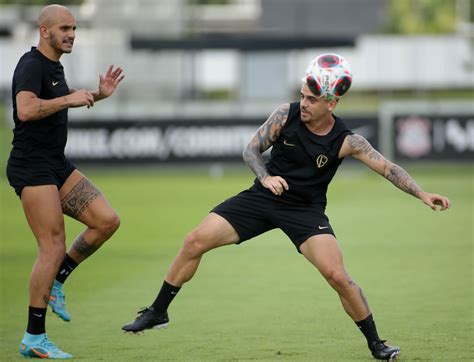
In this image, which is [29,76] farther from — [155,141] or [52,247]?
[155,141]

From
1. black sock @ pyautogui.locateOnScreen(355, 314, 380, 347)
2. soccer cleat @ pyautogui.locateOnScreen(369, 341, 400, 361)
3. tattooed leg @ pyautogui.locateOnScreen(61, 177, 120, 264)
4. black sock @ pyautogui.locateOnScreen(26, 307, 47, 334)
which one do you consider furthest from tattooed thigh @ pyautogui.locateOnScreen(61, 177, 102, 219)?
soccer cleat @ pyautogui.locateOnScreen(369, 341, 400, 361)

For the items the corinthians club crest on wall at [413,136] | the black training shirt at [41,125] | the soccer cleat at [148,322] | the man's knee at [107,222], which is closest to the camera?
the black training shirt at [41,125]

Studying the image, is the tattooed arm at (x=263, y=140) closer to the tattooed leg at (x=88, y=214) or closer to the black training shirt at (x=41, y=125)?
the tattooed leg at (x=88, y=214)

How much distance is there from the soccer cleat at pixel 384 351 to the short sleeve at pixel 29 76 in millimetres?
3402

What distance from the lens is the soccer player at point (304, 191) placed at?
876 cm

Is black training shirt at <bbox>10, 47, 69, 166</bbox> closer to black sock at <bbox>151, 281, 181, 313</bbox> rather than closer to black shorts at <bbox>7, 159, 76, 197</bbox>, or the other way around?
black shorts at <bbox>7, 159, 76, 197</bbox>

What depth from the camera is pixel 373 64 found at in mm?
48875

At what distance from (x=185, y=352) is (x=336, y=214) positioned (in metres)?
12.1

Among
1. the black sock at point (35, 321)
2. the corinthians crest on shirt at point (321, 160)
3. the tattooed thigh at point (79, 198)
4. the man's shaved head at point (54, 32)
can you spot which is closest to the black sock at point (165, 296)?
the black sock at point (35, 321)

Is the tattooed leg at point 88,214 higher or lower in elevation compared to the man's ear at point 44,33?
lower

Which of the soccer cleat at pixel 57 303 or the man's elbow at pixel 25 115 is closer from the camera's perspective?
the man's elbow at pixel 25 115

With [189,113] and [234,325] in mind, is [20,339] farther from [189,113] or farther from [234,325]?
[189,113]

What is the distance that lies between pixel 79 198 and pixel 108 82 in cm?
105

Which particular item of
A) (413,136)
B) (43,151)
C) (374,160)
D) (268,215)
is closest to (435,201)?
(374,160)
